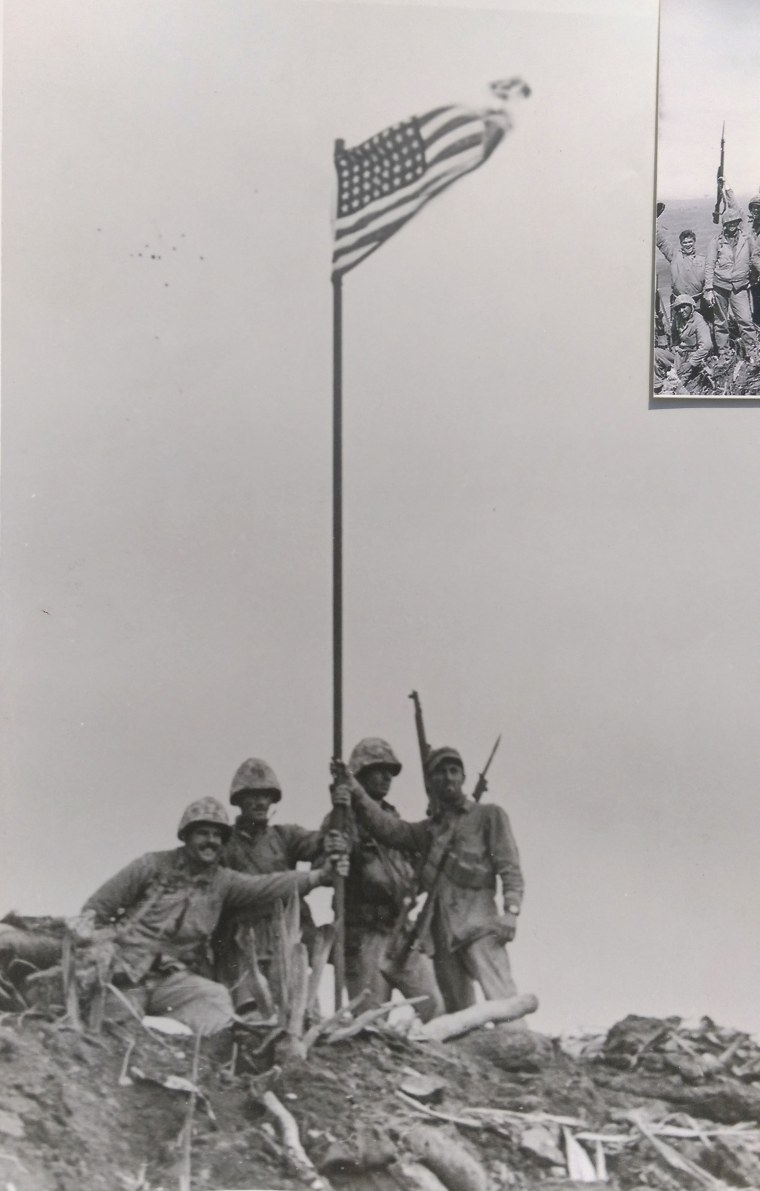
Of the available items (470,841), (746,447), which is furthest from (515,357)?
(470,841)

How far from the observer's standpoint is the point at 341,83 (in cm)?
292

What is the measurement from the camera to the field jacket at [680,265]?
9.72 feet

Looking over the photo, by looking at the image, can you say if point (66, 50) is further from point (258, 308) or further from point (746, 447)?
point (746, 447)

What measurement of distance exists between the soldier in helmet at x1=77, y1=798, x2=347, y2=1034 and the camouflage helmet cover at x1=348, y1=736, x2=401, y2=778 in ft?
0.95

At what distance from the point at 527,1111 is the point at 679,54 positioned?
10.1ft

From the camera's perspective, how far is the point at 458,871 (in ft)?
9.75

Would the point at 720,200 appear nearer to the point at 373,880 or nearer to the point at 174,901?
the point at 373,880

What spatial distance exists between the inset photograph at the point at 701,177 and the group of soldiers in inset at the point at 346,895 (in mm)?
1407

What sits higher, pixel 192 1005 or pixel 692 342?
pixel 692 342

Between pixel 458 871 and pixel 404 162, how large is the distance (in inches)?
80.9

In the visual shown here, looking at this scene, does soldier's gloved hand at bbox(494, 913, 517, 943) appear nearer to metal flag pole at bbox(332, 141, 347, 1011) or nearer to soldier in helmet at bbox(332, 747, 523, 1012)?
soldier in helmet at bbox(332, 747, 523, 1012)

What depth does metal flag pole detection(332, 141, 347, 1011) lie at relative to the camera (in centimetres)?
295

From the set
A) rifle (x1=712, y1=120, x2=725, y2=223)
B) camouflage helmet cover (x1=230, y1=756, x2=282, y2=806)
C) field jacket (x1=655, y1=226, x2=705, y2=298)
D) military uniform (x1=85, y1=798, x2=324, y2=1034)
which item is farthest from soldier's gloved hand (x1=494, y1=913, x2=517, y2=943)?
rifle (x1=712, y1=120, x2=725, y2=223)

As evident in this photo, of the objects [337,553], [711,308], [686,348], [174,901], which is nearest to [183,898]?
[174,901]
